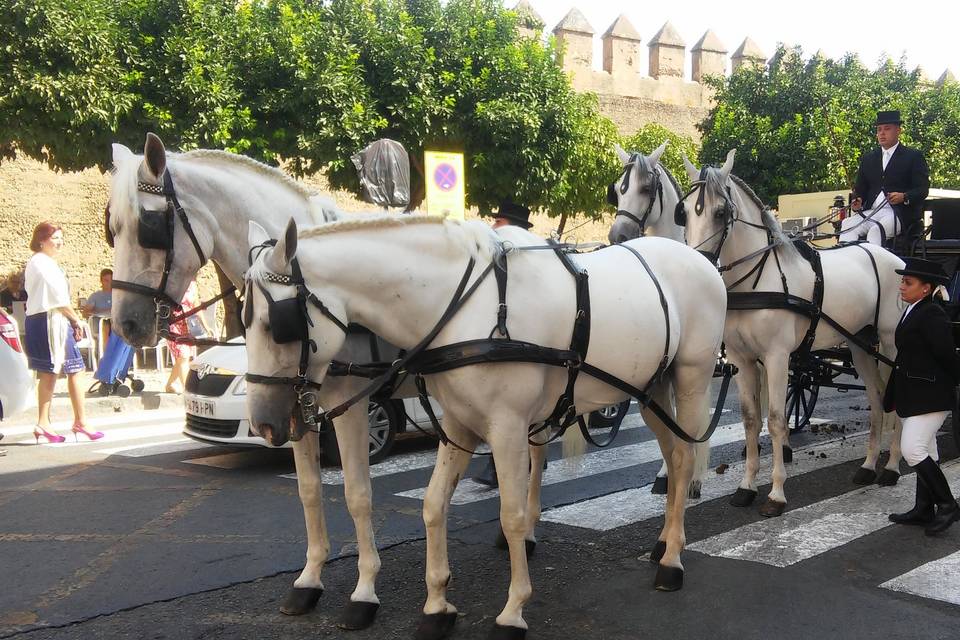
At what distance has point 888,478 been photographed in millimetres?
6543

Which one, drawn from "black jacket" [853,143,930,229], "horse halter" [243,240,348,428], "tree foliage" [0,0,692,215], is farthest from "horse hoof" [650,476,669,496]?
"tree foliage" [0,0,692,215]

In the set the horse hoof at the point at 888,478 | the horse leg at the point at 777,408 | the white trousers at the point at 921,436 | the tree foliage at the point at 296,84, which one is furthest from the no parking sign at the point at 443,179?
the white trousers at the point at 921,436

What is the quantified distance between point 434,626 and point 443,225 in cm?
175

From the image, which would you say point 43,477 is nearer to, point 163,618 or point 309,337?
point 163,618

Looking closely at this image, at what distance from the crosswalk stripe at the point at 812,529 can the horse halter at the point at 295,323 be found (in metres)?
2.75

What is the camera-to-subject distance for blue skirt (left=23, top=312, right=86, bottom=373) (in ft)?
28.5

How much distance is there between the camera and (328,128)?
44.2 feet

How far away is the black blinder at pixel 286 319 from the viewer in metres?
3.15

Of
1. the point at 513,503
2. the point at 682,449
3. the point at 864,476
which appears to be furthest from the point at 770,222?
the point at 513,503

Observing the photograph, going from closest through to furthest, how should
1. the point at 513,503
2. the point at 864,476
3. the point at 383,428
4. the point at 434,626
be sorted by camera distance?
the point at 513,503, the point at 434,626, the point at 864,476, the point at 383,428

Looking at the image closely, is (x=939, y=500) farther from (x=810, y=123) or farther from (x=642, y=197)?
(x=810, y=123)

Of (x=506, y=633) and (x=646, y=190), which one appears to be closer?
(x=506, y=633)

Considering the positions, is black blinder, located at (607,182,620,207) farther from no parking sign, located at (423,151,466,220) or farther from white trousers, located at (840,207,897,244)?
no parking sign, located at (423,151,466,220)

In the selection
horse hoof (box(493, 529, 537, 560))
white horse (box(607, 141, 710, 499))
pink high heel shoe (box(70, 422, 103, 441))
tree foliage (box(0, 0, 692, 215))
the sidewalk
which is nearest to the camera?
horse hoof (box(493, 529, 537, 560))
